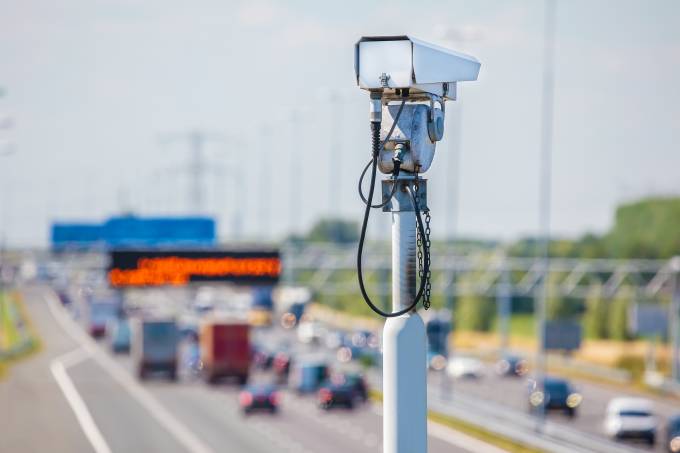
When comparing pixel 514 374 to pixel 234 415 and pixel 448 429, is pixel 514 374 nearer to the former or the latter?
pixel 234 415

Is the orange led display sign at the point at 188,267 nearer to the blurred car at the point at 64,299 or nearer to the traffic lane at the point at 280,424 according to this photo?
the traffic lane at the point at 280,424

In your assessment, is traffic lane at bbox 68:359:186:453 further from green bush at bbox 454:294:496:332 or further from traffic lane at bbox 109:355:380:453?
green bush at bbox 454:294:496:332

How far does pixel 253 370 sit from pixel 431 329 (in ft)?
73.3

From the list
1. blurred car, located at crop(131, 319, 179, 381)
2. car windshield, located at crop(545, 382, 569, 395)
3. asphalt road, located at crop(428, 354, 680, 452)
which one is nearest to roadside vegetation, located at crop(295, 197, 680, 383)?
asphalt road, located at crop(428, 354, 680, 452)

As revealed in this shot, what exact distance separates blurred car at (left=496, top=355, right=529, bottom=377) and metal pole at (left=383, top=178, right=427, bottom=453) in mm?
80042

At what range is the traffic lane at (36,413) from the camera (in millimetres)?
45625

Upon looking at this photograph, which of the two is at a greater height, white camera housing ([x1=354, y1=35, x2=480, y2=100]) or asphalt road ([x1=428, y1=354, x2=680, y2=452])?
white camera housing ([x1=354, y1=35, x2=480, y2=100])

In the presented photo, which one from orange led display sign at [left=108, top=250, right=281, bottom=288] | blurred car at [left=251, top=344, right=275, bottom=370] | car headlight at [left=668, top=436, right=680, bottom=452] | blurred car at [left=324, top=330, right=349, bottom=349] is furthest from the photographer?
blurred car at [left=324, top=330, right=349, bottom=349]

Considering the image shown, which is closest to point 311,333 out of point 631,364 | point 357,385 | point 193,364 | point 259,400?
point 631,364

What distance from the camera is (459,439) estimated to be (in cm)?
4628

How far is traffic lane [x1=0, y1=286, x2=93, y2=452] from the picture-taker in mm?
45625

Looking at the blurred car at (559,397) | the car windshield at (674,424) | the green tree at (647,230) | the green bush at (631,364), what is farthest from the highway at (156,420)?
the green tree at (647,230)

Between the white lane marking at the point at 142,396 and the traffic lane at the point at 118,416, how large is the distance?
296mm

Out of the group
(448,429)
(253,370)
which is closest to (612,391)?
(253,370)
